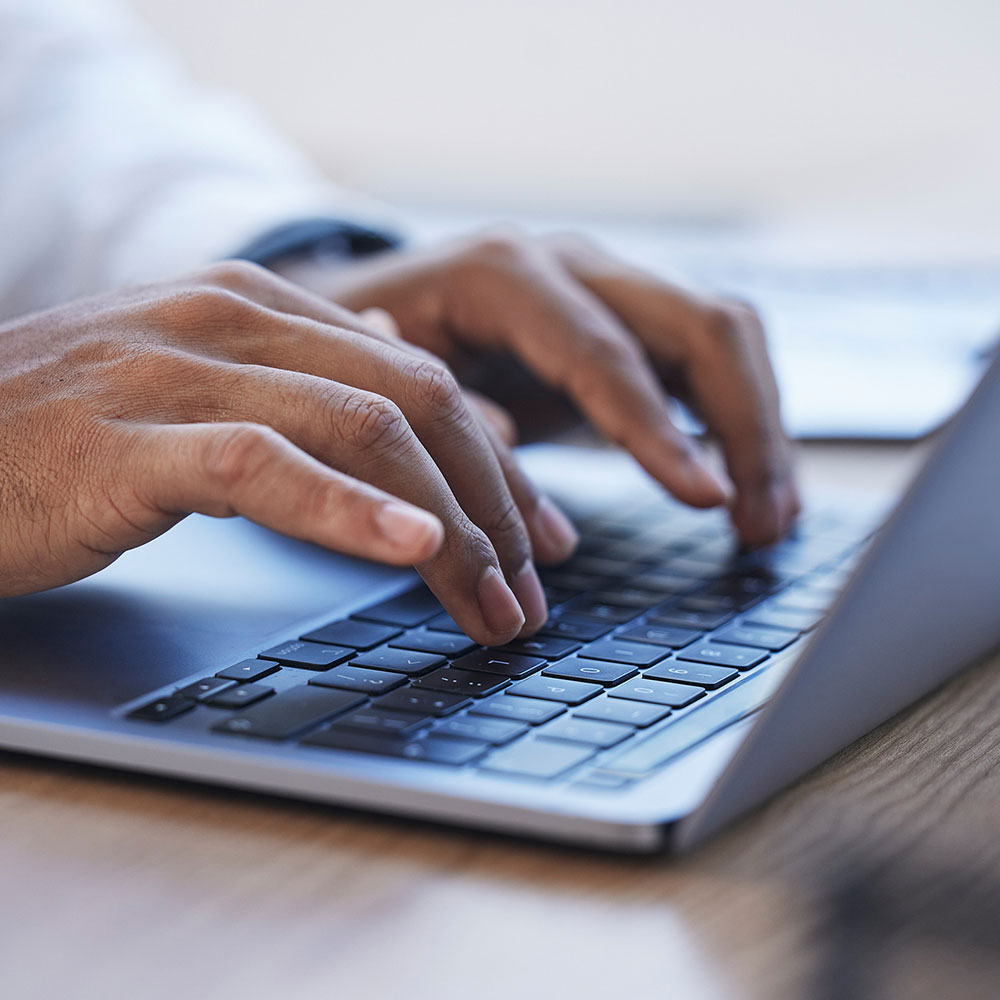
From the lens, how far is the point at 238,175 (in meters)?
1.01

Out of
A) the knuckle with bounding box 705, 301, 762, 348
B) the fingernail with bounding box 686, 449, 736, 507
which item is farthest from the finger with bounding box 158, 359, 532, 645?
the knuckle with bounding box 705, 301, 762, 348

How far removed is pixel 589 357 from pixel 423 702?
1.16 feet

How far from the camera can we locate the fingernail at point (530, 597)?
1.49 feet

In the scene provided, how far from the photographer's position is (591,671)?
1.36 ft

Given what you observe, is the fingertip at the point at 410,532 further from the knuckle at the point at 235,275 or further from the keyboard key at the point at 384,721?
the knuckle at the point at 235,275

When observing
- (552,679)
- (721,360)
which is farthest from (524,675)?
(721,360)

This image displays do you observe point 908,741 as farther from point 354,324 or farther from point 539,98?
point 539,98

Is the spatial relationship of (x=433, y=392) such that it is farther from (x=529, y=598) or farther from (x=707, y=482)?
(x=707, y=482)

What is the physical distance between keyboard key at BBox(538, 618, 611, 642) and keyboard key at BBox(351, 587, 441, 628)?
4 centimetres

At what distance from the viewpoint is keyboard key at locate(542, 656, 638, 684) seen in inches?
16.1

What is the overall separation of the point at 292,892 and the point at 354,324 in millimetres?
292

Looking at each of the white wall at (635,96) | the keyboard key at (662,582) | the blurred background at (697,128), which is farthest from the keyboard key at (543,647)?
the white wall at (635,96)

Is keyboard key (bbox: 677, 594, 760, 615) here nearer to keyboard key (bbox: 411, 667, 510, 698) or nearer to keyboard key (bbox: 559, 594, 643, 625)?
keyboard key (bbox: 559, 594, 643, 625)

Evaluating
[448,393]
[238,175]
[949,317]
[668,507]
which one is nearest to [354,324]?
[448,393]
